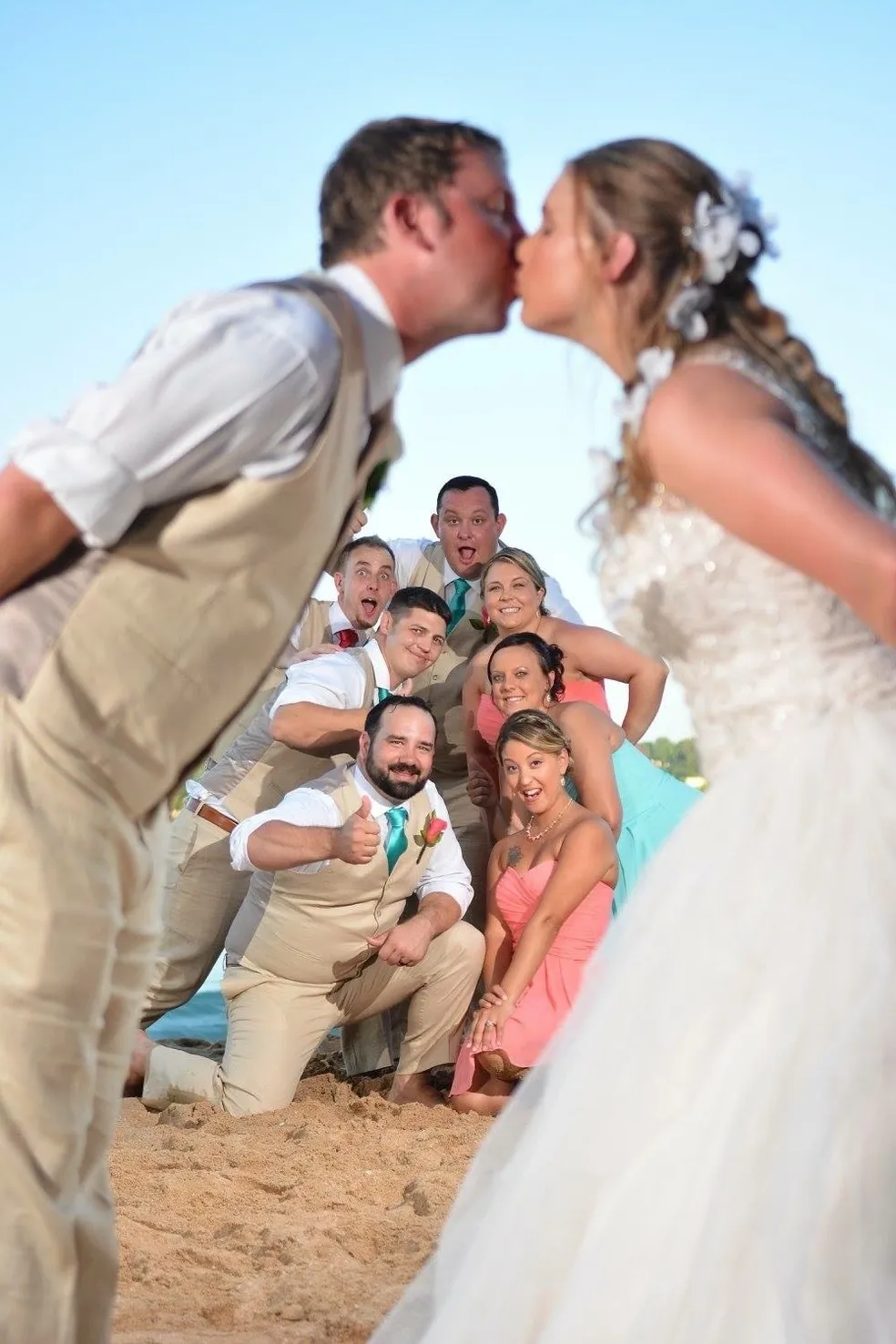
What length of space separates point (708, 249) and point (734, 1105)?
1081 millimetres

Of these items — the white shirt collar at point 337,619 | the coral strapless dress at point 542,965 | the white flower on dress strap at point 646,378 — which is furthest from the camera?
the white shirt collar at point 337,619

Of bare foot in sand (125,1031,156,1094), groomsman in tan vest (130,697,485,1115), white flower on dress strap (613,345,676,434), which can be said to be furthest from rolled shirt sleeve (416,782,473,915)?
white flower on dress strap (613,345,676,434)

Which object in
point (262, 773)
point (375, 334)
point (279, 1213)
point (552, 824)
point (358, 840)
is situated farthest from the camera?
point (262, 773)

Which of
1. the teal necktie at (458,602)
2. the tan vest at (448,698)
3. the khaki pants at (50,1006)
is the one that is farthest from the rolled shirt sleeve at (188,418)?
the teal necktie at (458,602)

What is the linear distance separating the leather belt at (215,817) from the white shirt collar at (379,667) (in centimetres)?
76

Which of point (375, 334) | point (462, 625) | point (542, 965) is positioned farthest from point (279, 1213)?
point (462, 625)

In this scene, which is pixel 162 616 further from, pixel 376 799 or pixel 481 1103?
pixel 481 1103

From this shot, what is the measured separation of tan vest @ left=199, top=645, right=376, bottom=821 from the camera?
226 inches

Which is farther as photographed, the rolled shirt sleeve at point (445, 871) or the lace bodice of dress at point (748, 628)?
the rolled shirt sleeve at point (445, 871)

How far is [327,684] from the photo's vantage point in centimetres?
555

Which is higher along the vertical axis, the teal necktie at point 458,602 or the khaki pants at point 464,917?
the teal necktie at point 458,602

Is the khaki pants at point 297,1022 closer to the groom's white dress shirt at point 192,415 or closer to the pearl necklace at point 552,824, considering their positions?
the pearl necklace at point 552,824

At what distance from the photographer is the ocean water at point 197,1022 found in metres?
6.84

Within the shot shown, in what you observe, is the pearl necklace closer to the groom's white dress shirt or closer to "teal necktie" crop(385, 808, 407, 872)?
"teal necktie" crop(385, 808, 407, 872)
